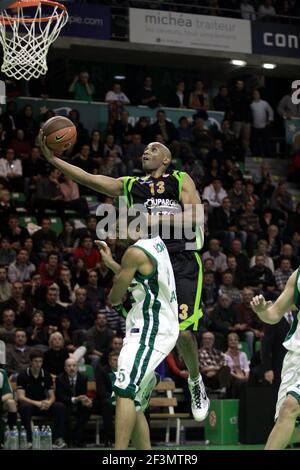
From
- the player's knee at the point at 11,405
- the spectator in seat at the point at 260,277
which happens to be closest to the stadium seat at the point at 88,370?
the player's knee at the point at 11,405

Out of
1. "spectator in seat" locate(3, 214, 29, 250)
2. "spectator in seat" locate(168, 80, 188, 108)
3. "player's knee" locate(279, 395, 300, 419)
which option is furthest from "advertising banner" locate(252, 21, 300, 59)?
"player's knee" locate(279, 395, 300, 419)

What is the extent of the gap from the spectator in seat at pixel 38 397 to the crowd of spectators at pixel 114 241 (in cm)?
5

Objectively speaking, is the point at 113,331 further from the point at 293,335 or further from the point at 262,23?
the point at 262,23

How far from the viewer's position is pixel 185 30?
818 inches

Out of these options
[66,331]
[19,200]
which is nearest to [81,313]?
[66,331]

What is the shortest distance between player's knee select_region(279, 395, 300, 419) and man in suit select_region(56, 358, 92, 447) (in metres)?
7.19

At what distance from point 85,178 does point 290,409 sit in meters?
2.84

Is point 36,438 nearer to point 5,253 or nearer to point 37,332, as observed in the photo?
point 37,332

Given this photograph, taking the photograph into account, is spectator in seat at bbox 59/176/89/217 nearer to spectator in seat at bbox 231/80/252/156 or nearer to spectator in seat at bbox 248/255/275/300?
spectator in seat at bbox 248/255/275/300

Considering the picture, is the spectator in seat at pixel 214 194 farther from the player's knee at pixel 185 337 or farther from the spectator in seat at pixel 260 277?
the player's knee at pixel 185 337

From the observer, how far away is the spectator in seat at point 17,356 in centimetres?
1441

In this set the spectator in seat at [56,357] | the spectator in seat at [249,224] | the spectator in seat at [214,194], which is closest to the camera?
the spectator in seat at [56,357]

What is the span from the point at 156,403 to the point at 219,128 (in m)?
9.62

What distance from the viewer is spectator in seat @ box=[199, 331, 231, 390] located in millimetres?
15109
